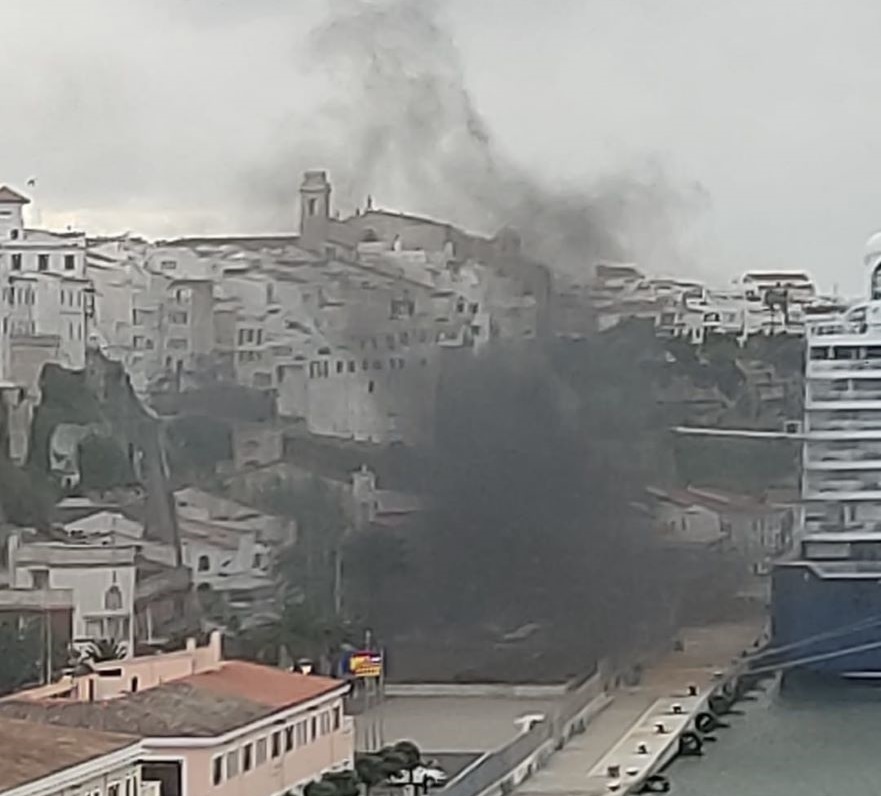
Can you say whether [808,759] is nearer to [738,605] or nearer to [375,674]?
[738,605]

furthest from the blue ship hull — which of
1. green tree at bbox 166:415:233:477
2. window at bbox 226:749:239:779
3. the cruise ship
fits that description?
window at bbox 226:749:239:779

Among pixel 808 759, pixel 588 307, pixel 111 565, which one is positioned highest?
pixel 588 307

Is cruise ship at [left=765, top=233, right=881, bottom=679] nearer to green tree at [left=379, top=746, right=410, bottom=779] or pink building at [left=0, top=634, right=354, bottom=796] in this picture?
green tree at [left=379, top=746, right=410, bottom=779]

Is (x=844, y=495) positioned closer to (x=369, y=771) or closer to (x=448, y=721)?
(x=448, y=721)

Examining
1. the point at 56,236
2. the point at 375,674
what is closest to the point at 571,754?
the point at 375,674

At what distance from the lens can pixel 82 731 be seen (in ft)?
11.9

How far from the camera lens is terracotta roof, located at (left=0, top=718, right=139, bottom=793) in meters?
3.40

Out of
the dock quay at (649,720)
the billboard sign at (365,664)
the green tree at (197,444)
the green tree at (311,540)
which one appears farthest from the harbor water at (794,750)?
the green tree at (197,444)

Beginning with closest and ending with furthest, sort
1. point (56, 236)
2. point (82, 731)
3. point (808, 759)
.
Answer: point (82, 731) < point (808, 759) < point (56, 236)

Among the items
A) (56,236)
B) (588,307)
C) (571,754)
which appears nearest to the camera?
(571,754)

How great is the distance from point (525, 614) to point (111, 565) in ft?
3.87

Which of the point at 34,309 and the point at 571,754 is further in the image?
the point at 34,309

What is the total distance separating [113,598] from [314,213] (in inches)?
51.8

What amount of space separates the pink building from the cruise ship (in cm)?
175
